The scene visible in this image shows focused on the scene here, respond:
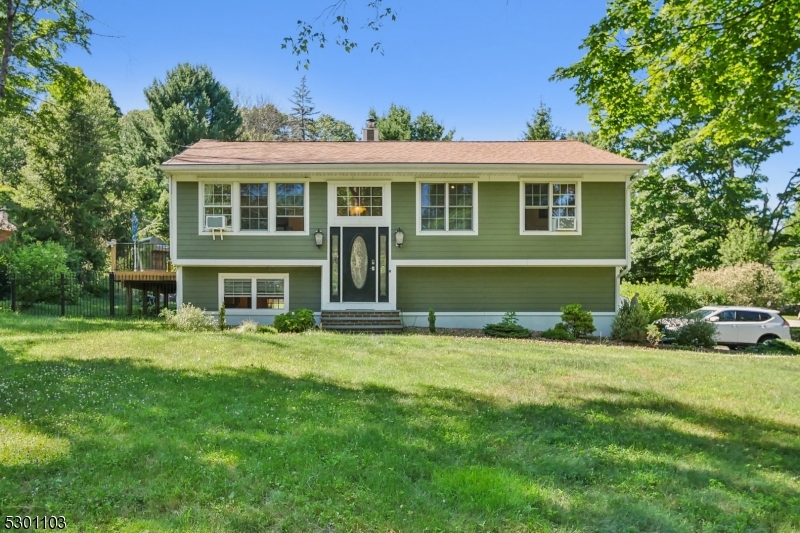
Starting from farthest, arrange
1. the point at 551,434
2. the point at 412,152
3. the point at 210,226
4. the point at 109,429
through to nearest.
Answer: the point at 412,152 → the point at 210,226 → the point at 551,434 → the point at 109,429

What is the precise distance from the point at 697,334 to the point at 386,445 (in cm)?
1179

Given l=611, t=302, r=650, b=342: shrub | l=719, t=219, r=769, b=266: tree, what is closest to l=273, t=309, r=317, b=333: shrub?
l=611, t=302, r=650, b=342: shrub

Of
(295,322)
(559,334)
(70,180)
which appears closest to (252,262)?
(295,322)

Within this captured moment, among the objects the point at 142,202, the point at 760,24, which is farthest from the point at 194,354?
the point at 142,202

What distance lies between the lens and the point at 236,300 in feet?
44.7

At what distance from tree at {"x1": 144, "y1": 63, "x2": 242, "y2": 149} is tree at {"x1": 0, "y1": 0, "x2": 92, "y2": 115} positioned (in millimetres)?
13139

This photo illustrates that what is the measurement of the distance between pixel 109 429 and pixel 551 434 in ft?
13.6

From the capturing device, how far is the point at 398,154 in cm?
1407

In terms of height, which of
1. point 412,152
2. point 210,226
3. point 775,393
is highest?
point 412,152

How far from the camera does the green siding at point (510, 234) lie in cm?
1328

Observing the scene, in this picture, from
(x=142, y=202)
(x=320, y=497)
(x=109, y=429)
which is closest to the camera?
(x=320, y=497)

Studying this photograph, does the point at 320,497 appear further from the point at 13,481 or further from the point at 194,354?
the point at 194,354

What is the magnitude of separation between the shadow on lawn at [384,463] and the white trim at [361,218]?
7924mm

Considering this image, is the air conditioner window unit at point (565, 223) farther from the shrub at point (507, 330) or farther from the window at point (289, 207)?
the window at point (289, 207)
